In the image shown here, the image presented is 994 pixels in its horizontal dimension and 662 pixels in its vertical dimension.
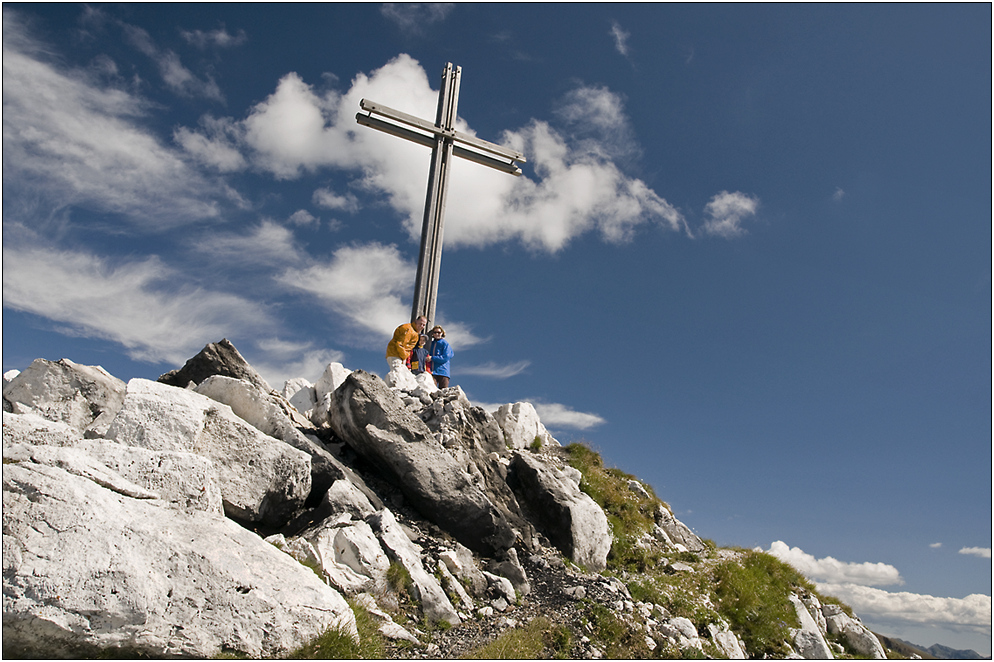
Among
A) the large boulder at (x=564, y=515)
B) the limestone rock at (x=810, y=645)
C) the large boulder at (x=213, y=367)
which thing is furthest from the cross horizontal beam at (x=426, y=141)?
the limestone rock at (x=810, y=645)

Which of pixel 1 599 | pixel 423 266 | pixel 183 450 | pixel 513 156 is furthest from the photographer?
pixel 513 156

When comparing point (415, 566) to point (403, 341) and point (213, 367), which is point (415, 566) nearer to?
point (213, 367)

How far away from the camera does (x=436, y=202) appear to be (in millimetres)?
20016

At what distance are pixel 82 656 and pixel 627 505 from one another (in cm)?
1215

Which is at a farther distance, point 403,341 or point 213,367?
point 403,341

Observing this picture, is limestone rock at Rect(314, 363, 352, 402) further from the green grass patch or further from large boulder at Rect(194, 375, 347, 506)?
the green grass patch

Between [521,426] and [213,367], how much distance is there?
310 inches

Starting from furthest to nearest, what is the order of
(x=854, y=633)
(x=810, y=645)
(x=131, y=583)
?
1. (x=854, y=633)
2. (x=810, y=645)
3. (x=131, y=583)

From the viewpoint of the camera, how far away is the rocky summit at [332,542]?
6.38 meters

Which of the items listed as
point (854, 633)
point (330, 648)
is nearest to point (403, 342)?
point (330, 648)

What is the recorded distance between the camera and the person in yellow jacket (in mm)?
17594

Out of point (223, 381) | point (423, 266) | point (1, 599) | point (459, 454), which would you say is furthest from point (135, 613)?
point (423, 266)

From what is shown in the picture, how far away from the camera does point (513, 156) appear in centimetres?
2134

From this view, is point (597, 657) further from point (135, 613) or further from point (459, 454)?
point (135, 613)
